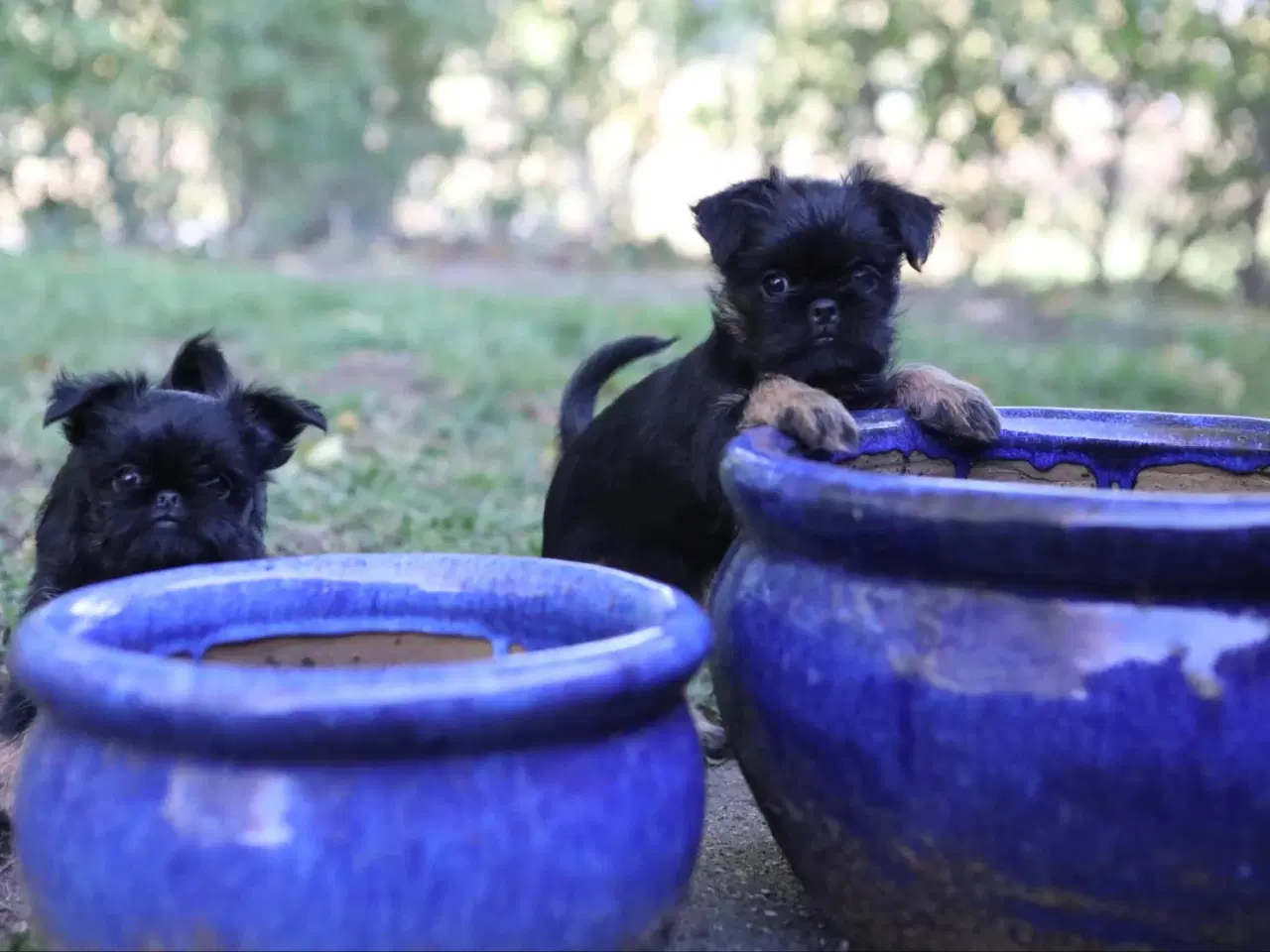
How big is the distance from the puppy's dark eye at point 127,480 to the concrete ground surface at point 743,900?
150 cm

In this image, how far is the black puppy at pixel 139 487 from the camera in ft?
10.4

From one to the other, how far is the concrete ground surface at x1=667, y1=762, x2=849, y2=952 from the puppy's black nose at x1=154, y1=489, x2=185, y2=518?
138 cm

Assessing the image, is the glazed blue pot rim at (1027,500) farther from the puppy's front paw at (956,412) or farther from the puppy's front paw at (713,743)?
the puppy's front paw at (713,743)

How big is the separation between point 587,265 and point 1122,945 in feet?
46.6

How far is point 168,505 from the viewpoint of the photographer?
126 inches

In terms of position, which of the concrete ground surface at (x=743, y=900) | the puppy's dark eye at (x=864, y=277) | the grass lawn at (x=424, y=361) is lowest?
the concrete ground surface at (x=743, y=900)

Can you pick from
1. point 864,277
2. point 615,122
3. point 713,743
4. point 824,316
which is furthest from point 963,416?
point 615,122

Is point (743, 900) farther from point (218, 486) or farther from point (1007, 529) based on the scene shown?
point (218, 486)

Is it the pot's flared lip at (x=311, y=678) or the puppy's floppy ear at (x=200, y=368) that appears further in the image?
the puppy's floppy ear at (x=200, y=368)

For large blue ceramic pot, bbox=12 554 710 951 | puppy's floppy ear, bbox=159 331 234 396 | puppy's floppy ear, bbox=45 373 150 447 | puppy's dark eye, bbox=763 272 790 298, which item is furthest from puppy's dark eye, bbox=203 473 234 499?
puppy's dark eye, bbox=763 272 790 298

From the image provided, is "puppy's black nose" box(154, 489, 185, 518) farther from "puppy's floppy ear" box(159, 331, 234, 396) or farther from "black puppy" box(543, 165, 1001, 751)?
"black puppy" box(543, 165, 1001, 751)

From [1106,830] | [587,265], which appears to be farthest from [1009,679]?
[587,265]

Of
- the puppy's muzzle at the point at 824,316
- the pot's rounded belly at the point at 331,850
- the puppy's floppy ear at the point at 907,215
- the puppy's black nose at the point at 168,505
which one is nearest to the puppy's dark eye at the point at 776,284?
the puppy's muzzle at the point at 824,316

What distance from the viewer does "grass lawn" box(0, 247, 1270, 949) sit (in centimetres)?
576
